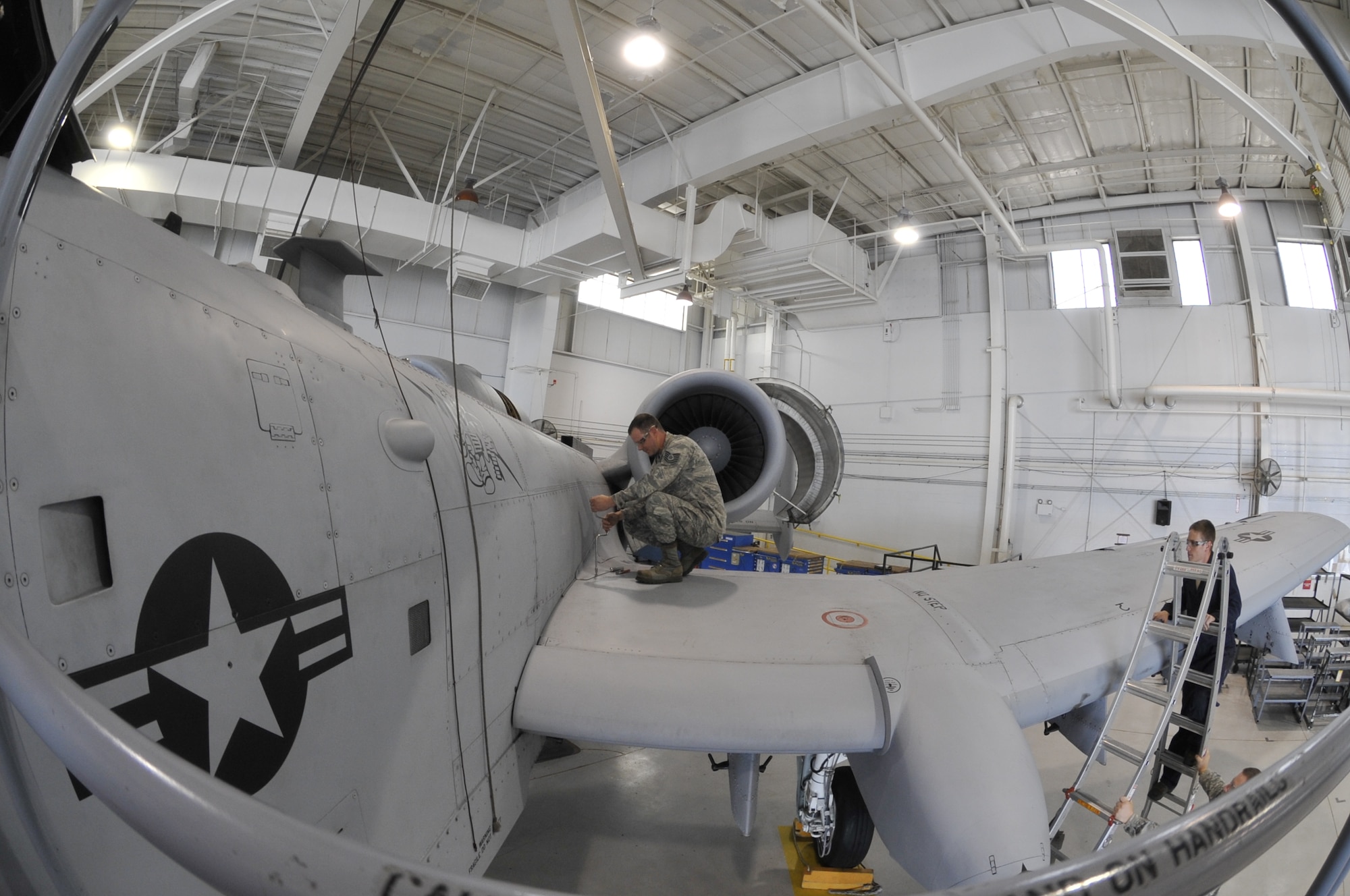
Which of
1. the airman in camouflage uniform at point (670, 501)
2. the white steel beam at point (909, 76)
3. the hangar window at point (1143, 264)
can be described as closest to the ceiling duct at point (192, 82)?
the white steel beam at point (909, 76)

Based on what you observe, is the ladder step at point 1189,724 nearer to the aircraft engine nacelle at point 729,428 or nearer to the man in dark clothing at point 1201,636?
the man in dark clothing at point 1201,636

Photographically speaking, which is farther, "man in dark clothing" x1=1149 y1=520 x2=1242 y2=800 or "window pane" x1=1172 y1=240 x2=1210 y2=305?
"window pane" x1=1172 y1=240 x2=1210 y2=305

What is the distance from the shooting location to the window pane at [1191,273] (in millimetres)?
11570

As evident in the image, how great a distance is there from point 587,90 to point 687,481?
14.7 feet

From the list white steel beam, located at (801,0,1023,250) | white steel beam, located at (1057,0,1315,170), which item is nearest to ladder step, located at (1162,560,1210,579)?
white steel beam, located at (1057,0,1315,170)

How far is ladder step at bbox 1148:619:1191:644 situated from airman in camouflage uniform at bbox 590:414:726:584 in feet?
7.70

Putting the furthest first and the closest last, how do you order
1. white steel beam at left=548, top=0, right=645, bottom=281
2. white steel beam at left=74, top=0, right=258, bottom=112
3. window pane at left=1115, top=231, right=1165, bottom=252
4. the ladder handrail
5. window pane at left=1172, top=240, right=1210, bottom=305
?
1. window pane at left=1115, top=231, right=1165, bottom=252
2. window pane at left=1172, top=240, right=1210, bottom=305
3. white steel beam at left=74, top=0, right=258, bottom=112
4. white steel beam at left=548, top=0, right=645, bottom=281
5. the ladder handrail

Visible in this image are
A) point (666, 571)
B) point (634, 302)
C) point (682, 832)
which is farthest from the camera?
point (634, 302)

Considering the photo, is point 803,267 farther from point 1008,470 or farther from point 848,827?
point 848,827

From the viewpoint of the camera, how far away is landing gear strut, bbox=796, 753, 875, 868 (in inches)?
120

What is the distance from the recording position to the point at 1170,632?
2.87m

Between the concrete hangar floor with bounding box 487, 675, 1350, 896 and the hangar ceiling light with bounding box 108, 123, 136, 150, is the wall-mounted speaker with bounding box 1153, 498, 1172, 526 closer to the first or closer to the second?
the concrete hangar floor with bounding box 487, 675, 1350, 896

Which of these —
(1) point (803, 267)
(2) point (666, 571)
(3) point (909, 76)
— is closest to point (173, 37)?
(2) point (666, 571)

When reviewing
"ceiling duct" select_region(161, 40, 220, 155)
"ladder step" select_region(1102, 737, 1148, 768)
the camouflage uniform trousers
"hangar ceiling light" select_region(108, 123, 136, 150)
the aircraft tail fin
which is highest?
"ceiling duct" select_region(161, 40, 220, 155)
